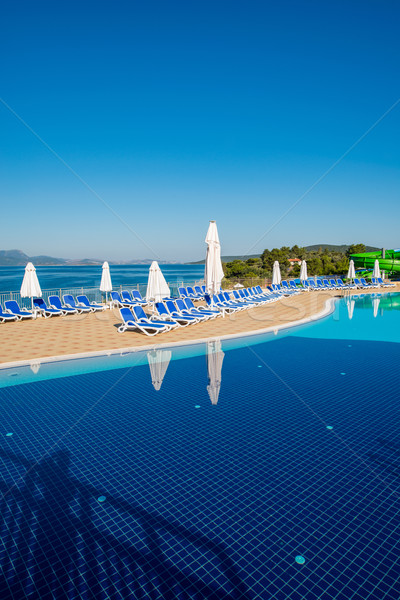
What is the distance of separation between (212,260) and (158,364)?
626 cm

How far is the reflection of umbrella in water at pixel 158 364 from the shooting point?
6629 mm

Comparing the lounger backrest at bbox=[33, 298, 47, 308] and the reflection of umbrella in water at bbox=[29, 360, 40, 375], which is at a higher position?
the lounger backrest at bbox=[33, 298, 47, 308]

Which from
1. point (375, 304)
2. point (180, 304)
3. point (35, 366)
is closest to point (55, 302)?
point (180, 304)

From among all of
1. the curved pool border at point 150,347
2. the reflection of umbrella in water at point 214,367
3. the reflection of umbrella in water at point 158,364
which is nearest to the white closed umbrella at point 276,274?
the curved pool border at point 150,347

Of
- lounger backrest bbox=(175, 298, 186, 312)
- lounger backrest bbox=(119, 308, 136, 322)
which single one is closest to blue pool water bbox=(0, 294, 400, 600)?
lounger backrest bbox=(119, 308, 136, 322)

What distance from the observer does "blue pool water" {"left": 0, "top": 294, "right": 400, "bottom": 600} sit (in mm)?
2498

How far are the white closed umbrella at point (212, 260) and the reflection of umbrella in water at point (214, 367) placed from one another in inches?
167

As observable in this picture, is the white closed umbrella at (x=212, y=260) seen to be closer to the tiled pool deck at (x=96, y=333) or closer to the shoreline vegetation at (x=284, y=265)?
the tiled pool deck at (x=96, y=333)

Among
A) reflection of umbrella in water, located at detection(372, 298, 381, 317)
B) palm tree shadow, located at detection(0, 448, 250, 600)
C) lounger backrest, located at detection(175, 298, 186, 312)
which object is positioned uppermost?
lounger backrest, located at detection(175, 298, 186, 312)

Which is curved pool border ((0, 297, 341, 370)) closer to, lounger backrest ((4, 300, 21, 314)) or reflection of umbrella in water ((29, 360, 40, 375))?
reflection of umbrella in water ((29, 360, 40, 375))

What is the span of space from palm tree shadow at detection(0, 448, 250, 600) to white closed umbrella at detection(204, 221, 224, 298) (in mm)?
10104

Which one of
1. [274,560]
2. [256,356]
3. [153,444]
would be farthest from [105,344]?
[274,560]

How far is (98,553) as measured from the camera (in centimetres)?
269

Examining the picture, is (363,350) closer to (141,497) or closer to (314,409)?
(314,409)
